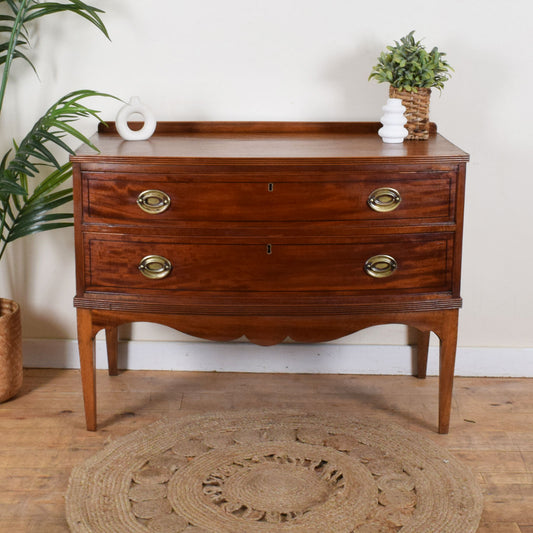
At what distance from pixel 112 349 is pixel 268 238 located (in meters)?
0.94

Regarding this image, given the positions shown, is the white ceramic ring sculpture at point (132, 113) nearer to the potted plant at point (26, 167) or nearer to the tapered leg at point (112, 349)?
the potted plant at point (26, 167)

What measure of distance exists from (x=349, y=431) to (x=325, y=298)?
1.53 ft

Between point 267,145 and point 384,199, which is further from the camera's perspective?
point 267,145

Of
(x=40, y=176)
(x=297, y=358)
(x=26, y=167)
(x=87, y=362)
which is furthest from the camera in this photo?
(x=297, y=358)

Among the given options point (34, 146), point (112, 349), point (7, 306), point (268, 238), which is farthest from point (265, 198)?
point (7, 306)

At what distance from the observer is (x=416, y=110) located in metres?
2.77

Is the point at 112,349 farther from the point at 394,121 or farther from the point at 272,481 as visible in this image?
the point at 394,121

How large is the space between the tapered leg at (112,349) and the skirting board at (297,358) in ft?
0.21

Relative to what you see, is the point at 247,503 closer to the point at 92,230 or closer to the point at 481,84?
the point at 92,230

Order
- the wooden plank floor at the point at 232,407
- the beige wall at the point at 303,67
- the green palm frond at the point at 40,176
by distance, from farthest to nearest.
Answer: the beige wall at the point at 303,67 < the green palm frond at the point at 40,176 < the wooden plank floor at the point at 232,407

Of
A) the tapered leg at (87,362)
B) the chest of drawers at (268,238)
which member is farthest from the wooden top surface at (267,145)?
the tapered leg at (87,362)

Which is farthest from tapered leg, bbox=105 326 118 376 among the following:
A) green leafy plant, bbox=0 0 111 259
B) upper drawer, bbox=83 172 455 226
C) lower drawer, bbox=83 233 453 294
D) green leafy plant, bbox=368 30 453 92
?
green leafy plant, bbox=368 30 453 92

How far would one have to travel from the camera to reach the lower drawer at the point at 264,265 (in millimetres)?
2574

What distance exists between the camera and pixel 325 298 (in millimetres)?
2619
